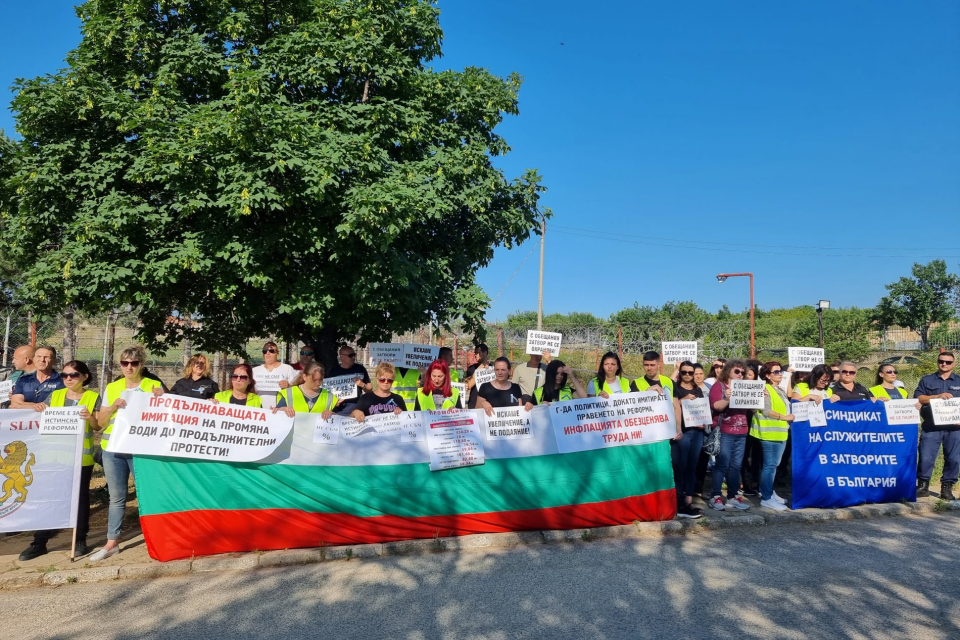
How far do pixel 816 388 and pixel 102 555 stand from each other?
816cm

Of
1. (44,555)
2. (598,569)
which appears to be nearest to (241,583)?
(44,555)

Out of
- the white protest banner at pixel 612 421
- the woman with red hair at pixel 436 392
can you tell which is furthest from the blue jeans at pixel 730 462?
the woman with red hair at pixel 436 392

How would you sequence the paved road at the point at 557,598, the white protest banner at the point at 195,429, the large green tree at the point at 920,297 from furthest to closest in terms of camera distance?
the large green tree at the point at 920,297 → the white protest banner at the point at 195,429 → the paved road at the point at 557,598

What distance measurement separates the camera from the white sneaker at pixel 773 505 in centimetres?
733

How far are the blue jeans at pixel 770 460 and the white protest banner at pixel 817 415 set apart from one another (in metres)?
0.44

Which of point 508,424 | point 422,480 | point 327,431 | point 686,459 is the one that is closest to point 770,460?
point 686,459

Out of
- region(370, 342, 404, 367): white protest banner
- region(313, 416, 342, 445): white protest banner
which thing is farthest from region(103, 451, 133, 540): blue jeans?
region(370, 342, 404, 367): white protest banner

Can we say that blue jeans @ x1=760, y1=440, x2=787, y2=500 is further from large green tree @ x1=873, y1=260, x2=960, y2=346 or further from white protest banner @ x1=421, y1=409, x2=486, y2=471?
large green tree @ x1=873, y1=260, x2=960, y2=346

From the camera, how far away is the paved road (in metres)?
4.26

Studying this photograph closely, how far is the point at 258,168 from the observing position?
24.8ft

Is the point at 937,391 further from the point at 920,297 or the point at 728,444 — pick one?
the point at 920,297

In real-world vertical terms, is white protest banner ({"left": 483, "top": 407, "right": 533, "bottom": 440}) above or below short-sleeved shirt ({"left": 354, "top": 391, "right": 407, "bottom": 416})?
below

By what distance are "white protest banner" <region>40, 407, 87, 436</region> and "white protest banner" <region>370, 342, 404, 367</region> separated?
12.4 feet

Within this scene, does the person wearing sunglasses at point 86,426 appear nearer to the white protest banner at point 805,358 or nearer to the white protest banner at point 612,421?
the white protest banner at point 612,421
